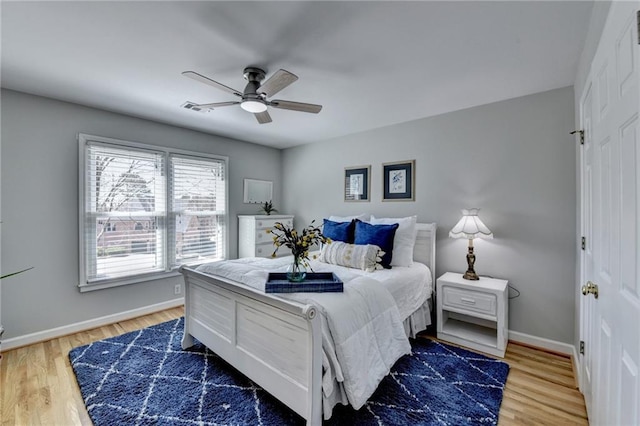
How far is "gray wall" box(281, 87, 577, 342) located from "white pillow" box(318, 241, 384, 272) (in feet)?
3.07

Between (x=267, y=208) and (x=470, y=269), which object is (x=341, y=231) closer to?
(x=470, y=269)

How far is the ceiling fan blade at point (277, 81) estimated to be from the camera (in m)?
1.88

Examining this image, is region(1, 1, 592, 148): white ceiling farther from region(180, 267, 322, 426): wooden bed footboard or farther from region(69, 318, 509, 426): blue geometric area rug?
region(69, 318, 509, 426): blue geometric area rug

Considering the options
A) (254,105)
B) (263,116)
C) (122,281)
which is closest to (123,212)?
(122,281)

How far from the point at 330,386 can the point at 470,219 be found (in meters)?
2.09

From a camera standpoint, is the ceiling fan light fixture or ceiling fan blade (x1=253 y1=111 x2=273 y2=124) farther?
ceiling fan blade (x1=253 y1=111 x2=273 y2=124)

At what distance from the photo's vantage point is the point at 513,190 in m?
2.81

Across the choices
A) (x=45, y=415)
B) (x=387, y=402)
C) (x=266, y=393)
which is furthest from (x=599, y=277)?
(x=45, y=415)

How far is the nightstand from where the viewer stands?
8.33 ft

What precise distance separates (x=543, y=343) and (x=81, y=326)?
4733mm

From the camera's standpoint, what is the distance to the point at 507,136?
2.85 m

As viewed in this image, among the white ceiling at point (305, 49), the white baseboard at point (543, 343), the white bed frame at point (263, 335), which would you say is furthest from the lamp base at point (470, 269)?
the white bed frame at point (263, 335)

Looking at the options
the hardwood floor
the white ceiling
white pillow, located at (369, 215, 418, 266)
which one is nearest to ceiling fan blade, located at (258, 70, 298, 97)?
the white ceiling

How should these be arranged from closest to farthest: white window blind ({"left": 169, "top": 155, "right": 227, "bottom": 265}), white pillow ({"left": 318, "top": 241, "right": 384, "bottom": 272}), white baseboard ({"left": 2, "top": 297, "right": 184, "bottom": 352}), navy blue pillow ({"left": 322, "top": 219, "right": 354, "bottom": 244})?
white baseboard ({"left": 2, "top": 297, "right": 184, "bottom": 352}), white pillow ({"left": 318, "top": 241, "right": 384, "bottom": 272}), navy blue pillow ({"left": 322, "top": 219, "right": 354, "bottom": 244}), white window blind ({"left": 169, "top": 155, "right": 227, "bottom": 265})
